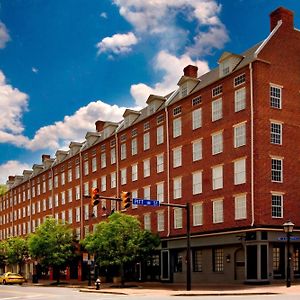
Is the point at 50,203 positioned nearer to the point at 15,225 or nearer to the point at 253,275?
the point at 15,225

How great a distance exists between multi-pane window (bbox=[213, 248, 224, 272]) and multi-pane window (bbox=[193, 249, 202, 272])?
87.9 inches

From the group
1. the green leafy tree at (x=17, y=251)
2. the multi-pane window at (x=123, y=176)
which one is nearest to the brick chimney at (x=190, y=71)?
the multi-pane window at (x=123, y=176)

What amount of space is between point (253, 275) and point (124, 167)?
24867 mm

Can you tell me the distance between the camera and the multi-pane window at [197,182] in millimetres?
47938

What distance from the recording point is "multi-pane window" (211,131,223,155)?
4550cm

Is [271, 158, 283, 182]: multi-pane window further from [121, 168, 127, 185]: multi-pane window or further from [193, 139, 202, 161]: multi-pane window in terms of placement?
[121, 168, 127, 185]: multi-pane window

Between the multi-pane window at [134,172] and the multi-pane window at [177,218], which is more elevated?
the multi-pane window at [134,172]

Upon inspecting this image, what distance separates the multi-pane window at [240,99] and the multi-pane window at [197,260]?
43.1 feet

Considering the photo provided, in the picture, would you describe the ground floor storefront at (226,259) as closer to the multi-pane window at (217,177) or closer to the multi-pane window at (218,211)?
the multi-pane window at (218,211)

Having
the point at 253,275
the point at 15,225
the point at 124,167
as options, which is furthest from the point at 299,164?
the point at 15,225

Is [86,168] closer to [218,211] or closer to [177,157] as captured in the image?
[177,157]

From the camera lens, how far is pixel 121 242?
47.8m

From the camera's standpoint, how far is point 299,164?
4391 cm

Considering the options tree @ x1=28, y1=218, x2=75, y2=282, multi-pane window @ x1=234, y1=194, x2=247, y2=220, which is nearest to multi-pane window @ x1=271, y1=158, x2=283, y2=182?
multi-pane window @ x1=234, y1=194, x2=247, y2=220
